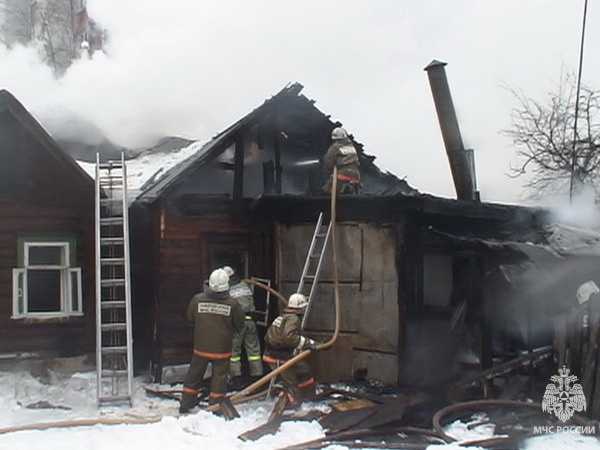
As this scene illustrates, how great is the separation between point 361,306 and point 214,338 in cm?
241

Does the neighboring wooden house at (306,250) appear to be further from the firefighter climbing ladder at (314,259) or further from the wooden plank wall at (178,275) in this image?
the firefighter climbing ladder at (314,259)

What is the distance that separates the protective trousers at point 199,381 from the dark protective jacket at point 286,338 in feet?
2.03

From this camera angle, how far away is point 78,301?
9.33 m

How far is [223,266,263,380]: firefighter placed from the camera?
8.88 metres

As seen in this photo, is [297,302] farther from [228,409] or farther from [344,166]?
[344,166]

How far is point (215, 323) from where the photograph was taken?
742 cm

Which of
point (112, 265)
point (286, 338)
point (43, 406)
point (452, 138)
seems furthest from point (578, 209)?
point (43, 406)

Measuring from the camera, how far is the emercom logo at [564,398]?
704 centimetres

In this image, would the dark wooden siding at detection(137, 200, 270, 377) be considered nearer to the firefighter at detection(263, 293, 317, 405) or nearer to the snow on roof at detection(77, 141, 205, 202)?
the snow on roof at detection(77, 141, 205, 202)

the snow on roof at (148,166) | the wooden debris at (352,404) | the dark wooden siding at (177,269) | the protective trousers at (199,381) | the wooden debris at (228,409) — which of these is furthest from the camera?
the snow on roof at (148,166)

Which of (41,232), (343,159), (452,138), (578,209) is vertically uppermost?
(452,138)

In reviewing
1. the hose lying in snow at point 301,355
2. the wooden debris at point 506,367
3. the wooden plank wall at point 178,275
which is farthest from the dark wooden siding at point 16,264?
the wooden debris at point 506,367

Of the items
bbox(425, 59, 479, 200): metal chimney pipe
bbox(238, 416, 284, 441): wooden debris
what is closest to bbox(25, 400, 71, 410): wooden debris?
bbox(238, 416, 284, 441): wooden debris

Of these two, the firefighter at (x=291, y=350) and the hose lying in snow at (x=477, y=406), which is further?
the firefighter at (x=291, y=350)
